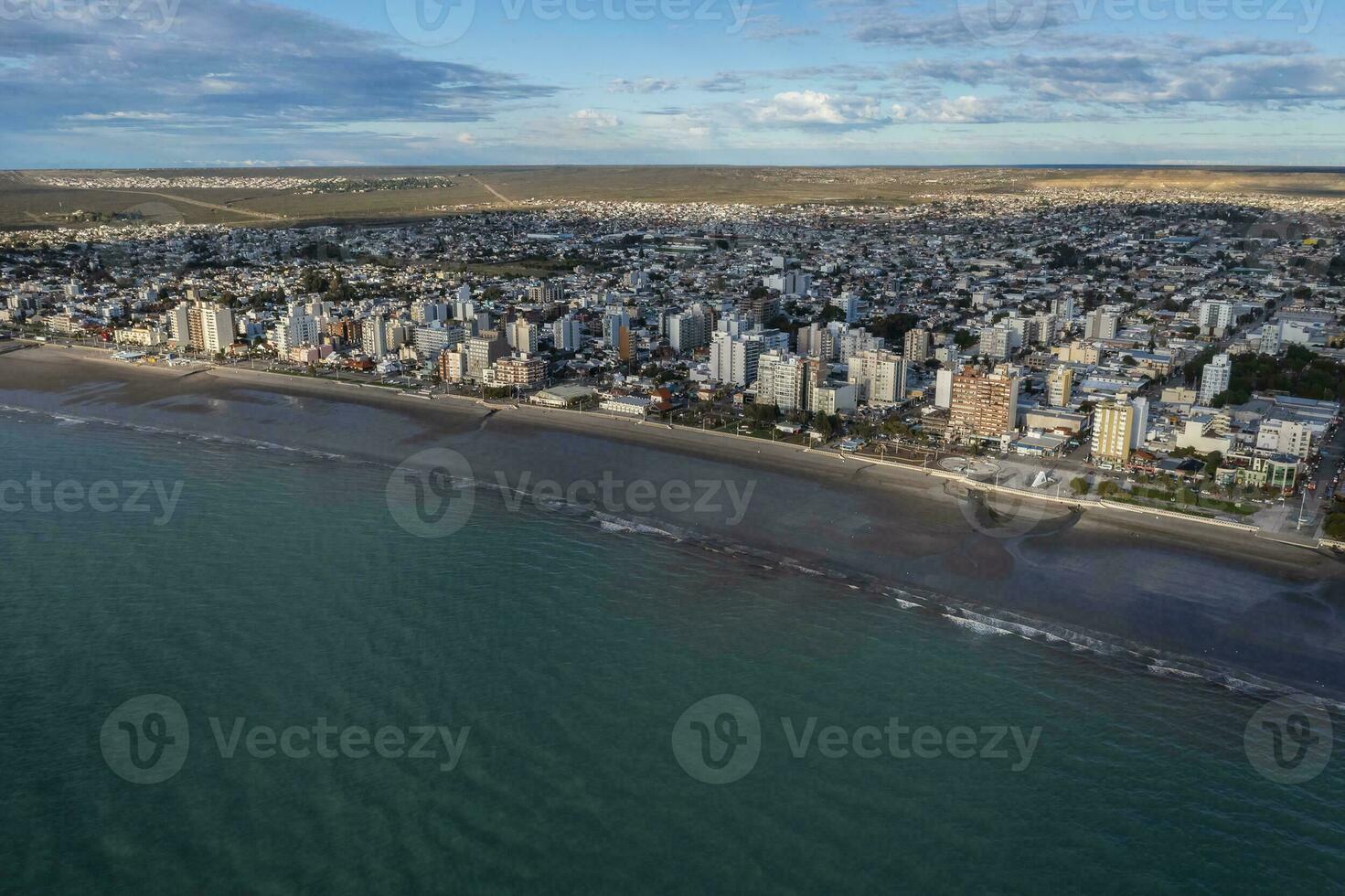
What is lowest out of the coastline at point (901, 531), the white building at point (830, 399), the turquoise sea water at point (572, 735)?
the turquoise sea water at point (572, 735)

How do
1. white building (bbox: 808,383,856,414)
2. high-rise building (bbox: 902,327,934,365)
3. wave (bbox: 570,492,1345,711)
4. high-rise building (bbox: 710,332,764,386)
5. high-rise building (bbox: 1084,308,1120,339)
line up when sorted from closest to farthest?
wave (bbox: 570,492,1345,711) → white building (bbox: 808,383,856,414) → high-rise building (bbox: 710,332,764,386) → high-rise building (bbox: 902,327,934,365) → high-rise building (bbox: 1084,308,1120,339)

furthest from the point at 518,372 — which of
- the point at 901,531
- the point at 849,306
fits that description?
the point at 849,306

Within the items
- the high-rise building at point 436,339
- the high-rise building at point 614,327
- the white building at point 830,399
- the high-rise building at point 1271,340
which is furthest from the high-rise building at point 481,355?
the high-rise building at point 1271,340

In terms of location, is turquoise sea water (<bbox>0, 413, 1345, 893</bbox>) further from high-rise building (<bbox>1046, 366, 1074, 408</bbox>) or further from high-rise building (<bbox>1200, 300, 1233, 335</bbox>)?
high-rise building (<bbox>1200, 300, 1233, 335</bbox>)

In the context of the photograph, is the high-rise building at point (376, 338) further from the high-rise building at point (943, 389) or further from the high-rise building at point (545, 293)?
the high-rise building at point (943, 389)

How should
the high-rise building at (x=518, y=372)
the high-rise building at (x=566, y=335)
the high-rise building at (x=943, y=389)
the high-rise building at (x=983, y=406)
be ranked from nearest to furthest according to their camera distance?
the high-rise building at (x=983, y=406) → the high-rise building at (x=943, y=389) → the high-rise building at (x=518, y=372) → the high-rise building at (x=566, y=335)

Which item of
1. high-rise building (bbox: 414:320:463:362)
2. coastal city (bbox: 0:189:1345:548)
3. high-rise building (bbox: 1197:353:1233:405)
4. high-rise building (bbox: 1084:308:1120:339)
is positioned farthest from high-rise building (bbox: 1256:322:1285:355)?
high-rise building (bbox: 414:320:463:362)

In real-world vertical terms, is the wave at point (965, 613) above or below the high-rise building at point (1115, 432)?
below
